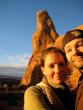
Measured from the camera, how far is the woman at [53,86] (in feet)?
8.50

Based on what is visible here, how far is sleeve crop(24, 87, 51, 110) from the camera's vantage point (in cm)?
252

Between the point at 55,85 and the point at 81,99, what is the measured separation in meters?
0.43

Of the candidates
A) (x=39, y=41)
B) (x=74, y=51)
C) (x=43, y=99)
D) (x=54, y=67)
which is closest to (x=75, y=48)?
(x=74, y=51)

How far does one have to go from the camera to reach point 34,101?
8.38ft

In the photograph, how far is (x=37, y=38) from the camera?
48.8 metres

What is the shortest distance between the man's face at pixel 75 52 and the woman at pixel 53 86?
10cm

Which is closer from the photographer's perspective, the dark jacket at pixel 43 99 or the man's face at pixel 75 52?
the dark jacket at pixel 43 99

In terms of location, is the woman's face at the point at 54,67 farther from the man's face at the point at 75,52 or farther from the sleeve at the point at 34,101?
the sleeve at the point at 34,101

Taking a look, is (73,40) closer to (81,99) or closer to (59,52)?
(59,52)

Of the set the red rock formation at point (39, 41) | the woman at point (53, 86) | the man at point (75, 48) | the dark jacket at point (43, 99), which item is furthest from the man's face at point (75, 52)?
the red rock formation at point (39, 41)

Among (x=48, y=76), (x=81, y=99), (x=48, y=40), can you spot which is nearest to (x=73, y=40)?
(x=48, y=76)

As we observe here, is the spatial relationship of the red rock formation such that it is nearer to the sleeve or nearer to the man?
the man

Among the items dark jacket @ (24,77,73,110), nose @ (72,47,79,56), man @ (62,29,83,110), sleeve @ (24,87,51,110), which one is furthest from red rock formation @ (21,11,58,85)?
sleeve @ (24,87,51,110)

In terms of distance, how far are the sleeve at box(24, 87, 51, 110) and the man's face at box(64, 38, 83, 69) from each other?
567mm
